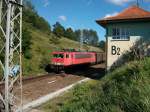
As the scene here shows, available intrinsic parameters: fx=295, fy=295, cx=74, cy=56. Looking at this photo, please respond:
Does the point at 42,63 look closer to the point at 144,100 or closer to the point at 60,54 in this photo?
the point at 60,54

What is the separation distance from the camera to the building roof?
27.6 m

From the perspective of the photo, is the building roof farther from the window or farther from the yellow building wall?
the yellow building wall

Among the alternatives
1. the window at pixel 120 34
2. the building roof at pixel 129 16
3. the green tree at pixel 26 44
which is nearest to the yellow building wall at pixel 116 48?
the window at pixel 120 34

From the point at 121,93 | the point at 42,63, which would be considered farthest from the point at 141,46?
the point at 121,93

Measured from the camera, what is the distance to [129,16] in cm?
2850

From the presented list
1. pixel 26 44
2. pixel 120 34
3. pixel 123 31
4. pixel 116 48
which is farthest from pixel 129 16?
pixel 26 44

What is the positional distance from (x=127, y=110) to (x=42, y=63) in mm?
29246

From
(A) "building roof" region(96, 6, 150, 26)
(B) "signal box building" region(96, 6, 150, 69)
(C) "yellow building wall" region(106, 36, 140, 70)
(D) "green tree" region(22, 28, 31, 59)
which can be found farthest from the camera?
(D) "green tree" region(22, 28, 31, 59)

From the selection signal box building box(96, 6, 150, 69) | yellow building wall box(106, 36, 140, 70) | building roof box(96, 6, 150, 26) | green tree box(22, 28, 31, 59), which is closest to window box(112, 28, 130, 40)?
signal box building box(96, 6, 150, 69)

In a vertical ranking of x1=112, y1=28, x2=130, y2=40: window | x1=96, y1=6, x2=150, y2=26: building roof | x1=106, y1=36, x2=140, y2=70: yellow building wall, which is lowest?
x1=106, y1=36, x2=140, y2=70: yellow building wall

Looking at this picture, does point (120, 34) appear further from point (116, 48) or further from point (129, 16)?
point (129, 16)

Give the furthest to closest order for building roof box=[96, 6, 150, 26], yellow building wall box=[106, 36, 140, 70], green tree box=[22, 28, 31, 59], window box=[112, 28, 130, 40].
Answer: green tree box=[22, 28, 31, 59] → window box=[112, 28, 130, 40] → yellow building wall box=[106, 36, 140, 70] → building roof box=[96, 6, 150, 26]

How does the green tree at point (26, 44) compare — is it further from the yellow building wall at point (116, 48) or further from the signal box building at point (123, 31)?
the yellow building wall at point (116, 48)

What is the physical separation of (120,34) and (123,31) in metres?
0.41
